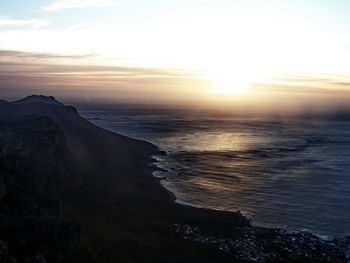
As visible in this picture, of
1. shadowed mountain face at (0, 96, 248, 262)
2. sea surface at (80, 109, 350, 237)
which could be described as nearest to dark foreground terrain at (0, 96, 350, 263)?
shadowed mountain face at (0, 96, 248, 262)

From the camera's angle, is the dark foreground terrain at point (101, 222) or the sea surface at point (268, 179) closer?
the dark foreground terrain at point (101, 222)

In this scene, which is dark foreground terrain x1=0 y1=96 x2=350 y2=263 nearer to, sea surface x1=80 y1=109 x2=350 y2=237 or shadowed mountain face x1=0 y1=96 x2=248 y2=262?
shadowed mountain face x1=0 y1=96 x2=248 y2=262

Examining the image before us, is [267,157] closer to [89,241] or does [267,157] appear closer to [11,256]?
[89,241]

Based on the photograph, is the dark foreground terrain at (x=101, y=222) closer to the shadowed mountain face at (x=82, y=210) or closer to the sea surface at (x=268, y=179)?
the shadowed mountain face at (x=82, y=210)

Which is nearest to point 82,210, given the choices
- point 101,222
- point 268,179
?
point 101,222

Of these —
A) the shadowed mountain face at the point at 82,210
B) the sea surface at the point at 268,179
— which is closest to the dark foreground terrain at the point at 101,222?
the shadowed mountain face at the point at 82,210
